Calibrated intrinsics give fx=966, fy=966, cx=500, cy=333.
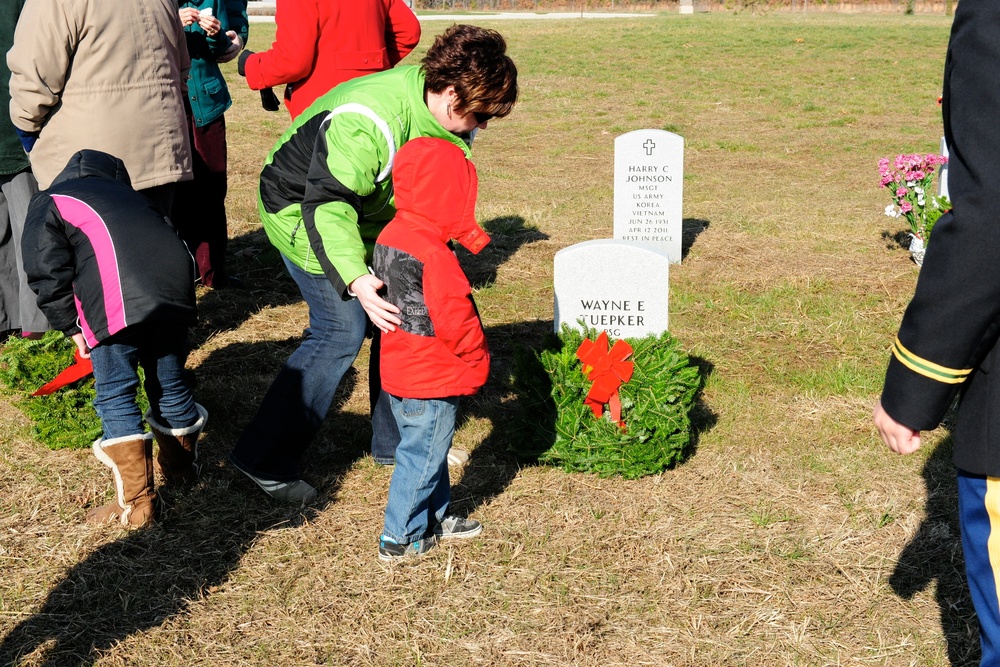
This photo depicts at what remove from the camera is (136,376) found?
3605 mm

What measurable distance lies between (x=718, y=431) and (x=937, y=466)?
95 centimetres

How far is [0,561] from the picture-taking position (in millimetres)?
3527

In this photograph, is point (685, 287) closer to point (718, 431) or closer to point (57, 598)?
point (718, 431)

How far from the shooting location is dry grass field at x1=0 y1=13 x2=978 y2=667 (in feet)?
10.2

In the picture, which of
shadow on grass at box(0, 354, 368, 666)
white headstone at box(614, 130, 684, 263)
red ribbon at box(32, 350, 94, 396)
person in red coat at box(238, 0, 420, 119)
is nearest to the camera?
shadow on grass at box(0, 354, 368, 666)

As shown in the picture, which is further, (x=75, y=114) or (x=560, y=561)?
(x=75, y=114)

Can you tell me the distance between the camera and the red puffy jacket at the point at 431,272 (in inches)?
117

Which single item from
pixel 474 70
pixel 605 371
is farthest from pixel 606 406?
pixel 474 70

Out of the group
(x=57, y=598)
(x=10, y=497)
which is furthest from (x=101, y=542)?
(x=10, y=497)

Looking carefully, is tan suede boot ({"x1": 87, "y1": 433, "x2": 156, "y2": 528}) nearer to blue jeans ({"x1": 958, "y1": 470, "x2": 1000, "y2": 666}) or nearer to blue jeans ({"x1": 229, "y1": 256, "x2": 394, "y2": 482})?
blue jeans ({"x1": 229, "y1": 256, "x2": 394, "y2": 482})

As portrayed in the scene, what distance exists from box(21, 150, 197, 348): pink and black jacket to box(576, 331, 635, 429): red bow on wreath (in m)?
1.64

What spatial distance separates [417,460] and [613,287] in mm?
1432

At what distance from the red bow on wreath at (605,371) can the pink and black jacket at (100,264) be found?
64.5 inches

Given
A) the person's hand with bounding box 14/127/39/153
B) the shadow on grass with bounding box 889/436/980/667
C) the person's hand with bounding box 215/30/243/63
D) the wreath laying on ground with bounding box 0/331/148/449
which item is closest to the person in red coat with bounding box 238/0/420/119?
the person's hand with bounding box 215/30/243/63
